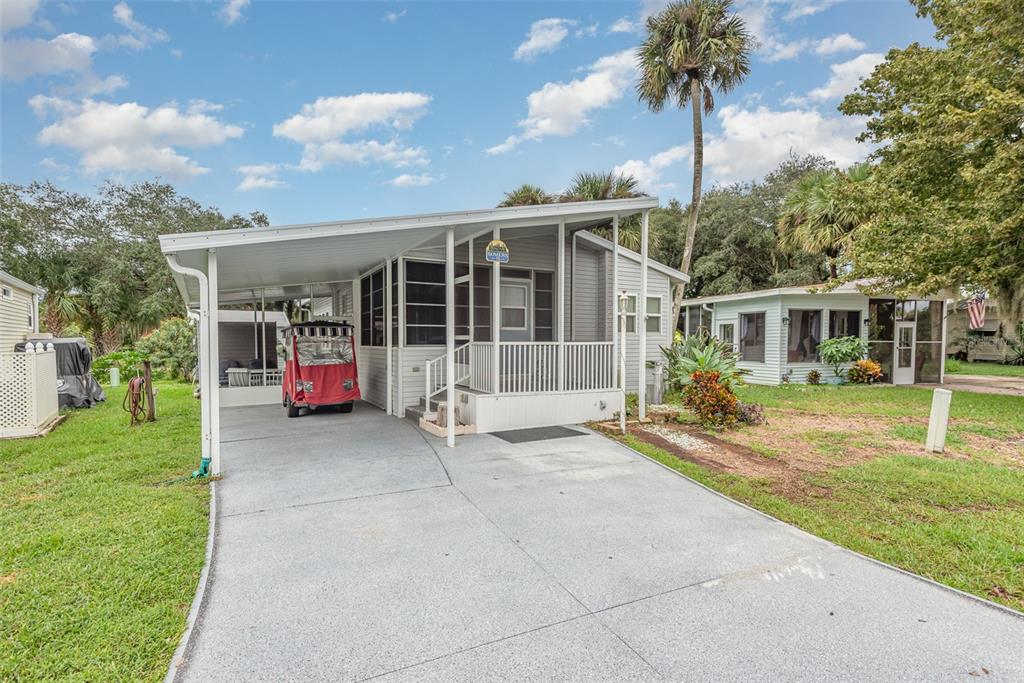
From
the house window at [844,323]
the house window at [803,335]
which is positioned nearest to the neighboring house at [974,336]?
the house window at [844,323]

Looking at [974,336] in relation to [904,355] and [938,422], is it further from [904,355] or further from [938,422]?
[938,422]

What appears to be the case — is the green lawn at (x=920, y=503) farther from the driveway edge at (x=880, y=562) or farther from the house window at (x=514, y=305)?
the house window at (x=514, y=305)

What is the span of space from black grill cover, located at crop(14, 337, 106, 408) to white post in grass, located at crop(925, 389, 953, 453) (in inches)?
605

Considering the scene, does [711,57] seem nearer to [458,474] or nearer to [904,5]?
[904,5]

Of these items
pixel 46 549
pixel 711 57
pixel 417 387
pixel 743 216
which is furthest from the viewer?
pixel 743 216

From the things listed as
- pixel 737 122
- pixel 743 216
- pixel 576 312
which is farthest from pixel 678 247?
pixel 576 312

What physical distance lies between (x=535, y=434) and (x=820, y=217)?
43.8 ft

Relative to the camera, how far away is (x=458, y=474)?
507cm

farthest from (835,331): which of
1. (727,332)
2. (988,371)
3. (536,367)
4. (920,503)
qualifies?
(920,503)

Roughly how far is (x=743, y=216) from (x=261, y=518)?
22993 mm

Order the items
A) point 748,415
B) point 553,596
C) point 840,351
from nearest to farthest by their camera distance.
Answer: point 553,596, point 748,415, point 840,351

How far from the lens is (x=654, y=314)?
455 inches

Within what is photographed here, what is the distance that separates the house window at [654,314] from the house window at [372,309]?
20.6 ft

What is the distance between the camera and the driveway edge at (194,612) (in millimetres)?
2084
